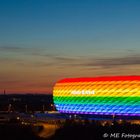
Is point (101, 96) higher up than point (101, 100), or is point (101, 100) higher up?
point (101, 96)

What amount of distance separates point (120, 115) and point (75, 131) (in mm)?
56839

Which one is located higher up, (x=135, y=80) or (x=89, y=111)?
(x=135, y=80)

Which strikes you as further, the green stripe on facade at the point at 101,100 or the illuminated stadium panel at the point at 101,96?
the illuminated stadium panel at the point at 101,96

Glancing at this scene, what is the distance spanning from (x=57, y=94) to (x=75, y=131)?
3177 inches

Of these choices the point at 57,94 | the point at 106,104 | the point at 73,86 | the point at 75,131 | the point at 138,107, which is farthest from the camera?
the point at 57,94

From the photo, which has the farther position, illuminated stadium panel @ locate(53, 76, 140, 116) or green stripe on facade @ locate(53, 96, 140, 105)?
illuminated stadium panel @ locate(53, 76, 140, 116)

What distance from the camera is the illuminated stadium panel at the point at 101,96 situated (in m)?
115

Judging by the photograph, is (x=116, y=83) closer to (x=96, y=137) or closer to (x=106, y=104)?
(x=106, y=104)

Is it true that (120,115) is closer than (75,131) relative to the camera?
No

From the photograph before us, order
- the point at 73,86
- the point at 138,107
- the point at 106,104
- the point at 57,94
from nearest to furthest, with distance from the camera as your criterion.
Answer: the point at 138,107
the point at 106,104
the point at 73,86
the point at 57,94

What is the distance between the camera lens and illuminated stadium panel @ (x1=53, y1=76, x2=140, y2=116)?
115 m

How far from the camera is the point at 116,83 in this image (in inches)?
4688

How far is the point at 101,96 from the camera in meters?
122

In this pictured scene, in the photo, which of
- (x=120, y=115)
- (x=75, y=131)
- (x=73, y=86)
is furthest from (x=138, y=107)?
(x=75, y=131)
